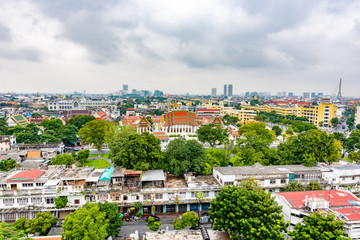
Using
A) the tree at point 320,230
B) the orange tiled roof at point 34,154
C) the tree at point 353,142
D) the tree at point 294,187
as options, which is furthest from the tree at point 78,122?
the tree at point 353,142

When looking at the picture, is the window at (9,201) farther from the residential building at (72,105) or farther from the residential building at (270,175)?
the residential building at (72,105)

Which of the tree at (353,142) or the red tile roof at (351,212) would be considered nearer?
the red tile roof at (351,212)

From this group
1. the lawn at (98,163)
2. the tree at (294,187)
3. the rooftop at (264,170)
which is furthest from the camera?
the lawn at (98,163)

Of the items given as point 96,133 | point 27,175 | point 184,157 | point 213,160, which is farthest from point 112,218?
point 96,133

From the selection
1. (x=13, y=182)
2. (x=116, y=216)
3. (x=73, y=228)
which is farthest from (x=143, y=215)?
(x=13, y=182)

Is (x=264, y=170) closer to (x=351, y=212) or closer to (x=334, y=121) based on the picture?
(x=351, y=212)

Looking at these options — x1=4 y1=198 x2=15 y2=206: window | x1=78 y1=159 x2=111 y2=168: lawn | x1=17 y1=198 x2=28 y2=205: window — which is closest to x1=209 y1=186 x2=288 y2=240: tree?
x1=17 y1=198 x2=28 y2=205: window
